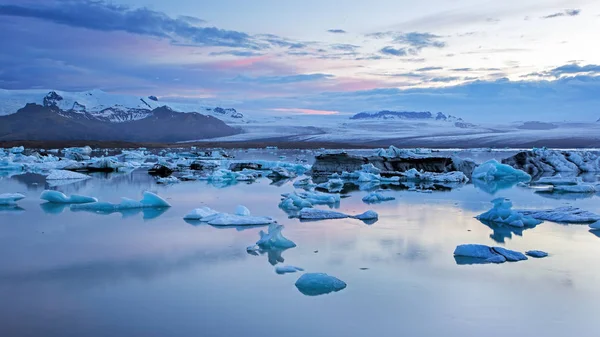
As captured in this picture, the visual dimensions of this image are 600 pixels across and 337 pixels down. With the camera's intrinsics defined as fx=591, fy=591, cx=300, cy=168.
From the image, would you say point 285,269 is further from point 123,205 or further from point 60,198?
point 60,198

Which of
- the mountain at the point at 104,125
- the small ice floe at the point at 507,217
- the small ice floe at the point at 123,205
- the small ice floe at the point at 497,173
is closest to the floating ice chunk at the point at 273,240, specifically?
the small ice floe at the point at 507,217

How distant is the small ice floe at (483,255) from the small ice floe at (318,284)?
1.53 m

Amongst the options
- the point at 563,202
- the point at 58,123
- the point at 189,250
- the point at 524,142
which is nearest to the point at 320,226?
the point at 189,250

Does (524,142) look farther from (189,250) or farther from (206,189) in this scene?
(189,250)

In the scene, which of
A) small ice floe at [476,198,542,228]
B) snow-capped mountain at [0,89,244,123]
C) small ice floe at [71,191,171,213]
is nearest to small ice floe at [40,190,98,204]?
small ice floe at [71,191,171,213]

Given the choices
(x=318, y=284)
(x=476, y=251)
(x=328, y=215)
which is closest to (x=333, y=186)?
(x=328, y=215)

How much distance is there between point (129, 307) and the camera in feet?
13.2

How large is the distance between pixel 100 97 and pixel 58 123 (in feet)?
124

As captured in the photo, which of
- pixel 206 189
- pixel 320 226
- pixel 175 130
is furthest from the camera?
pixel 175 130

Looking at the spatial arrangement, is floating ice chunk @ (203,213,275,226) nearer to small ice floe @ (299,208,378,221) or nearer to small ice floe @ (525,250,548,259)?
small ice floe @ (299,208,378,221)

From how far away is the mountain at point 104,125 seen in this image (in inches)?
4089

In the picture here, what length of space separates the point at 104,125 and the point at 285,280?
11945 centimetres

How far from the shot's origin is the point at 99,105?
456 feet

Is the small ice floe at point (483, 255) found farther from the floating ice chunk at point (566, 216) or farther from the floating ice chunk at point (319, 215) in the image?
the floating ice chunk at point (566, 216)
